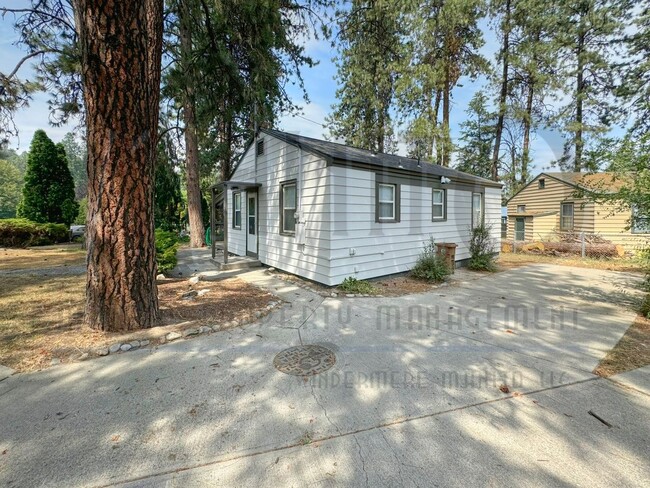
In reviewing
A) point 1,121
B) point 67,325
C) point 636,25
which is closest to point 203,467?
point 67,325

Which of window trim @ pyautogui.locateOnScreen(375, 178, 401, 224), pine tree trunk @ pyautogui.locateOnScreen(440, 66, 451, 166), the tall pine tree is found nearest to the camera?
window trim @ pyautogui.locateOnScreen(375, 178, 401, 224)

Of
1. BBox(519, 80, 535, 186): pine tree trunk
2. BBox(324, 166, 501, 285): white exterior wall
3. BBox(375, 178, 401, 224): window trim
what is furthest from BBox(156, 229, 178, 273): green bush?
BBox(519, 80, 535, 186): pine tree trunk

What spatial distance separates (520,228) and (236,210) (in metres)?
16.9

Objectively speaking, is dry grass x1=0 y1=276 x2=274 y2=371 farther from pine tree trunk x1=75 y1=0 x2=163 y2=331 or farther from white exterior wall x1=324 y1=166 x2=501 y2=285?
white exterior wall x1=324 y1=166 x2=501 y2=285

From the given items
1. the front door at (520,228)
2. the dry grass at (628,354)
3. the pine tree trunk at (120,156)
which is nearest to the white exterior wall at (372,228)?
the pine tree trunk at (120,156)

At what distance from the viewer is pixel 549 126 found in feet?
62.2

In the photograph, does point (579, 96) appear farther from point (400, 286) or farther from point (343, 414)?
point (343, 414)

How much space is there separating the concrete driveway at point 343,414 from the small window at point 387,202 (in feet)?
11.9

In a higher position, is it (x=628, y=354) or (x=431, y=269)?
(x=431, y=269)

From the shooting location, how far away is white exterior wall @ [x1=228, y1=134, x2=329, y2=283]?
6359 mm

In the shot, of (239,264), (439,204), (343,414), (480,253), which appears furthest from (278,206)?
(480,253)

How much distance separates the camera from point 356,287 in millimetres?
6176

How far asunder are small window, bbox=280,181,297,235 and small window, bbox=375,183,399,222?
81.3 inches

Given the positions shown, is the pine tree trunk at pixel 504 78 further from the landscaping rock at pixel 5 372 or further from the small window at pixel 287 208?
the landscaping rock at pixel 5 372
